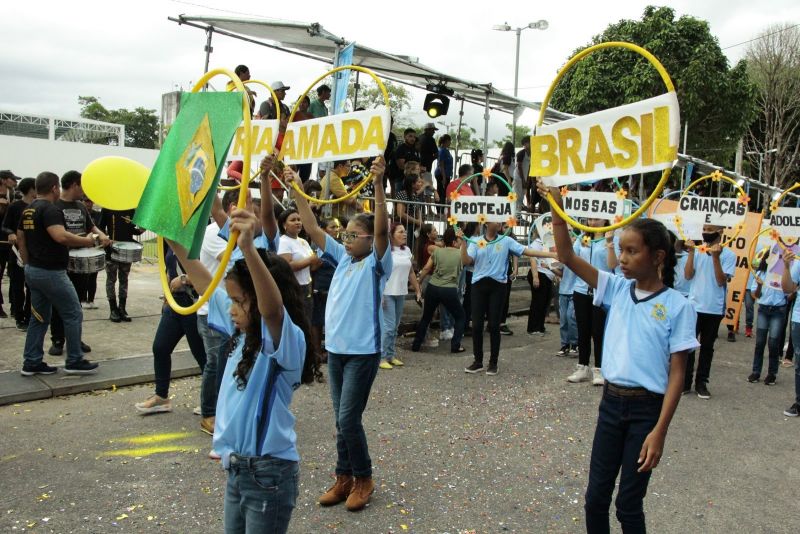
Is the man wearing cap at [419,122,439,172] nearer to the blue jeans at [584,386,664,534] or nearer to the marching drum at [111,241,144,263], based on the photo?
the marching drum at [111,241,144,263]

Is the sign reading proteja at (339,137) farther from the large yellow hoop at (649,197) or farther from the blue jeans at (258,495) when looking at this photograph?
the blue jeans at (258,495)

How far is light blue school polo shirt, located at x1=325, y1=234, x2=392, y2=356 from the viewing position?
4156 mm

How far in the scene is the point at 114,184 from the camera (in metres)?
4.34

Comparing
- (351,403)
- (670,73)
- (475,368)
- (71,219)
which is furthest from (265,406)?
(670,73)

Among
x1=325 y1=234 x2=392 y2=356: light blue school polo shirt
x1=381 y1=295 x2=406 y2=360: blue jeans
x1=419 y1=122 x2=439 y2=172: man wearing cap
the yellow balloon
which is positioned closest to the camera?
x1=325 y1=234 x2=392 y2=356: light blue school polo shirt

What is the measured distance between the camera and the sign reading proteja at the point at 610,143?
3.12 meters

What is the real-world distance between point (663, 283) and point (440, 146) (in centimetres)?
1097

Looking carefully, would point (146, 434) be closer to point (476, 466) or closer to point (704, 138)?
point (476, 466)

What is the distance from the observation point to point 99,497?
13.7ft

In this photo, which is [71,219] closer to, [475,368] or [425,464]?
[425,464]

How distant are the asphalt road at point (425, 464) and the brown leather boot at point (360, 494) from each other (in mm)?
56

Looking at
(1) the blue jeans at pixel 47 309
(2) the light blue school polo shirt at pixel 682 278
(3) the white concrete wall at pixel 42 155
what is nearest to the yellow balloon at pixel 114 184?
(1) the blue jeans at pixel 47 309

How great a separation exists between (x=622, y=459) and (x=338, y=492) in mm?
1891

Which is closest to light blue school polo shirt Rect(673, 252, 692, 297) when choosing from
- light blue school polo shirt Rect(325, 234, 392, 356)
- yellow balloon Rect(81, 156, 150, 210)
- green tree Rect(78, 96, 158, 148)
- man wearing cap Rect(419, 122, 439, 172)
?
light blue school polo shirt Rect(325, 234, 392, 356)
